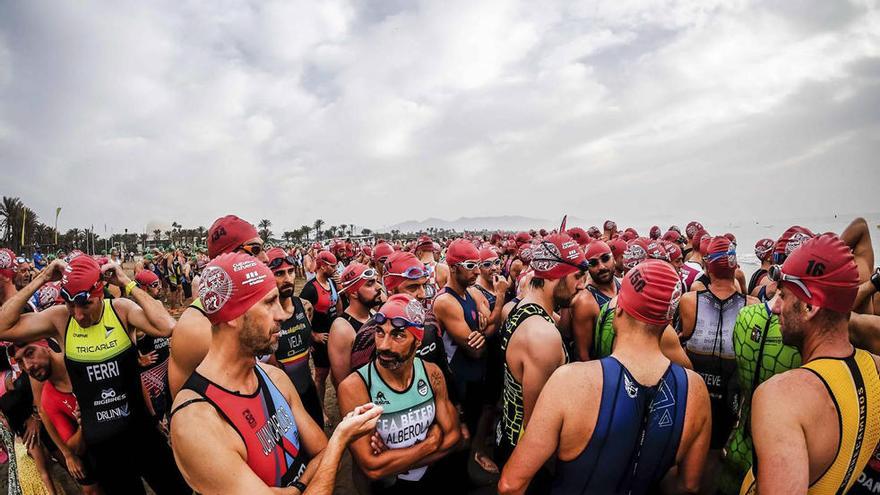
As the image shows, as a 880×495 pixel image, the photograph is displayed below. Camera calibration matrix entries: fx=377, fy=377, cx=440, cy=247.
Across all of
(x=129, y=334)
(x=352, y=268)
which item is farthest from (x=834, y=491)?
(x=129, y=334)

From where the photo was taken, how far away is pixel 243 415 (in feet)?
6.32

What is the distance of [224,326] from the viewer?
2033 mm

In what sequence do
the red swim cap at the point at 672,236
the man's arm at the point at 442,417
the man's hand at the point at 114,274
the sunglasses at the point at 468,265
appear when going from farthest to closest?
the red swim cap at the point at 672,236 < the sunglasses at the point at 468,265 < the man's hand at the point at 114,274 < the man's arm at the point at 442,417

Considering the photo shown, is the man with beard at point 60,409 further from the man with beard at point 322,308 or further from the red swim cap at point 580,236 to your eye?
the red swim cap at point 580,236

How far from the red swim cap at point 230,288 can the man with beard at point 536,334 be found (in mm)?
1867

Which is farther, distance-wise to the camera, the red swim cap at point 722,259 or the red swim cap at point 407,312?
the red swim cap at point 722,259

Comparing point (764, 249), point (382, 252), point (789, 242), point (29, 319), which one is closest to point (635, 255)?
point (789, 242)

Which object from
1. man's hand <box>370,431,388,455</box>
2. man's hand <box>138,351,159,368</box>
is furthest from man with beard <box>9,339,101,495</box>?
man's hand <box>370,431,388,455</box>

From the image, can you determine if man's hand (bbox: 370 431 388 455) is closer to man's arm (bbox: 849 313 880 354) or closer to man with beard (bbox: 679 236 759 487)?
man's arm (bbox: 849 313 880 354)

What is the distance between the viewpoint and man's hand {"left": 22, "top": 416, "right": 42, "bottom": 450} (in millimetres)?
4113

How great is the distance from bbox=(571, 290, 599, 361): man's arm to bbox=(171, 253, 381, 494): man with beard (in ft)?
9.35

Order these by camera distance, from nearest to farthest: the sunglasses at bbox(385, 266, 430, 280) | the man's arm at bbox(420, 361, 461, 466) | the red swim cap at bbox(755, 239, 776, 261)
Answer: the man's arm at bbox(420, 361, 461, 466), the sunglasses at bbox(385, 266, 430, 280), the red swim cap at bbox(755, 239, 776, 261)

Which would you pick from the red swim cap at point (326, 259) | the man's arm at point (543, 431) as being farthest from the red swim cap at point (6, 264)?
the man's arm at point (543, 431)

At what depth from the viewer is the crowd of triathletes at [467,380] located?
1.81m
